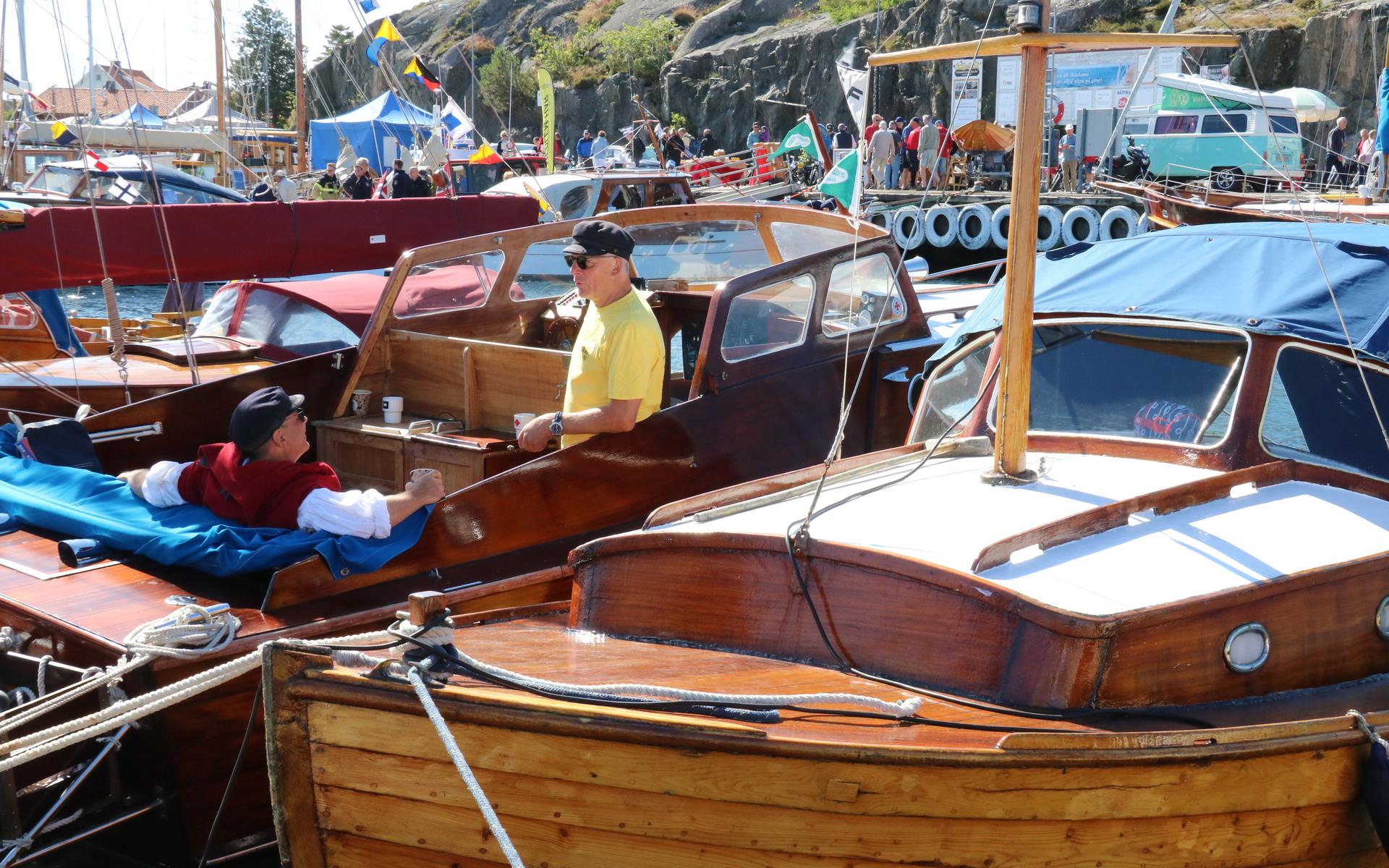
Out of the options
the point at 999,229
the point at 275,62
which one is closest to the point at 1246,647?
the point at 999,229

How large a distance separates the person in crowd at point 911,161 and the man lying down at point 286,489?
24.2m

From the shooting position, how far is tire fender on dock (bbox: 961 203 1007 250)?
23.8 m

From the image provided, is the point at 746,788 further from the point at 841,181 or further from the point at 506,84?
the point at 506,84

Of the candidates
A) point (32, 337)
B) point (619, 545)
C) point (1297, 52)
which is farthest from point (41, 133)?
point (1297, 52)

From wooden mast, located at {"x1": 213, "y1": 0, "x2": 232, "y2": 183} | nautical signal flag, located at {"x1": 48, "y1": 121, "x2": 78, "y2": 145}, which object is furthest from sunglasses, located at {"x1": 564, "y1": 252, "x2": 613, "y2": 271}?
nautical signal flag, located at {"x1": 48, "y1": 121, "x2": 78, "y2": 145}

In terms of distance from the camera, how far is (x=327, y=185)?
31469 millimetres

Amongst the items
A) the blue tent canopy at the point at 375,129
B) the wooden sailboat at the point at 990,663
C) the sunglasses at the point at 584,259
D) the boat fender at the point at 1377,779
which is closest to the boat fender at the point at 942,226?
the blue tent canopy at the point at 375,129

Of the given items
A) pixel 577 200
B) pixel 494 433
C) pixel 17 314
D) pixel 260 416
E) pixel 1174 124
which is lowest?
pixel 494 433

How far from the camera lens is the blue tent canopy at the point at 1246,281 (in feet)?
14.5

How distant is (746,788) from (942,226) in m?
22.4

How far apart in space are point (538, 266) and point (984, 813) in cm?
695

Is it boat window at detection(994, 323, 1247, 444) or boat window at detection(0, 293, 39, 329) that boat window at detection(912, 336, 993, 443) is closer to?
boat window at detection(994, 323, 1247, 444)

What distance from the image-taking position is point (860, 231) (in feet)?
24.9

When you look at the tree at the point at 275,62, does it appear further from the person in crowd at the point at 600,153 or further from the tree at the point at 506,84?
the person in crowd at the point at 600,153
